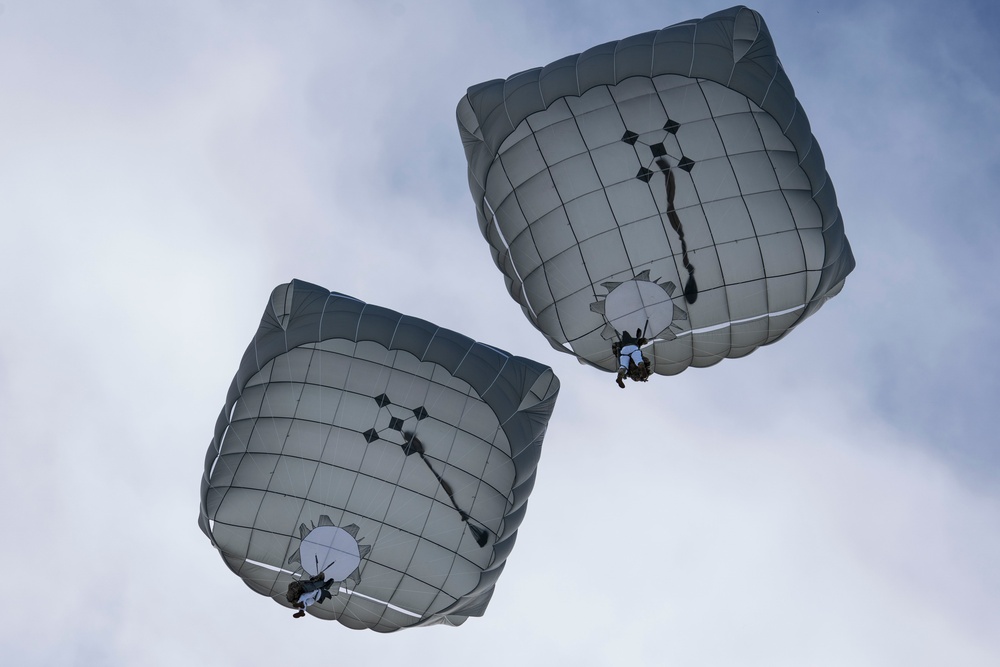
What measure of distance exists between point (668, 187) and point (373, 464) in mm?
6709

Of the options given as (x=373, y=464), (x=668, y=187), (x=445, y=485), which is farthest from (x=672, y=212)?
(x=373, y=464)

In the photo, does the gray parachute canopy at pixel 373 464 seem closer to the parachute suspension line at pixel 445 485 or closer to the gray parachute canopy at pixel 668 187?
the parachute suspension line at pixel 445 485

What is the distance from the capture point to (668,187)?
67.5 ft

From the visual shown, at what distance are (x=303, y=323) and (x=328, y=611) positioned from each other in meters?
4.95

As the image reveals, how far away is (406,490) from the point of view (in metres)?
21.1

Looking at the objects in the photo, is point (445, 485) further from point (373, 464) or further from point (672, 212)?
point (672, 212)

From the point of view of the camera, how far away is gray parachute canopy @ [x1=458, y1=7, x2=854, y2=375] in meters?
20.4

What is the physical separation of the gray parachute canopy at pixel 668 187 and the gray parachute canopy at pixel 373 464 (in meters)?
Result: 2.04

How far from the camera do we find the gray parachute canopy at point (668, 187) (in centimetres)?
2036

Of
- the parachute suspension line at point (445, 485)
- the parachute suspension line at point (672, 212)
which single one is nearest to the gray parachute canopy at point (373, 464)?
the parachute suspension line at point (445, 485)

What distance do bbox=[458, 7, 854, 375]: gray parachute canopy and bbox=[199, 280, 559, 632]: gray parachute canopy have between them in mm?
2036

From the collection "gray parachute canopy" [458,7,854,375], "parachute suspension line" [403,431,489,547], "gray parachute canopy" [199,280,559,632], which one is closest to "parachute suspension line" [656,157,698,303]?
"gray parachute canopy" [458,7,854,375]

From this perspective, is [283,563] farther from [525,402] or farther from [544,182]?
[544,182]

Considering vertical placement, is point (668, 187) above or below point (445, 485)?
above
